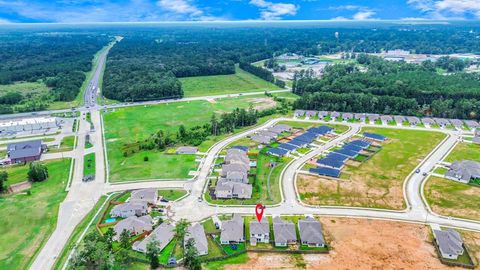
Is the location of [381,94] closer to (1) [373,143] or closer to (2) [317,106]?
(2) [317,106]

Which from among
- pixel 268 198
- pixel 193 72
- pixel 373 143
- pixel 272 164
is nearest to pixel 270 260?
pixel 268 198

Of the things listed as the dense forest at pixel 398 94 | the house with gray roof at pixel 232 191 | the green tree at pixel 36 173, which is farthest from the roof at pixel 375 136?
the green tree at pixel 36 173

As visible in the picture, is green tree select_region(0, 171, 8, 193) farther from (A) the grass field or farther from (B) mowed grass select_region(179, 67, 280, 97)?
(B) mowed grass select_region(179, 67, 280, 97)

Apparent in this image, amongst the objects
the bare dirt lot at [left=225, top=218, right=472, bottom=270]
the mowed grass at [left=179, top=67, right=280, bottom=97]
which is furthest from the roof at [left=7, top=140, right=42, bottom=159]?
the mowed grass at [left=179, top=67, right=280, bottom=97]

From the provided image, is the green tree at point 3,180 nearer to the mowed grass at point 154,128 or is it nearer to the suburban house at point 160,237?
the mowed grass at point 154,128

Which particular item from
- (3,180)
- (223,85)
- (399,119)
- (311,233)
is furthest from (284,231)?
(223,85)
